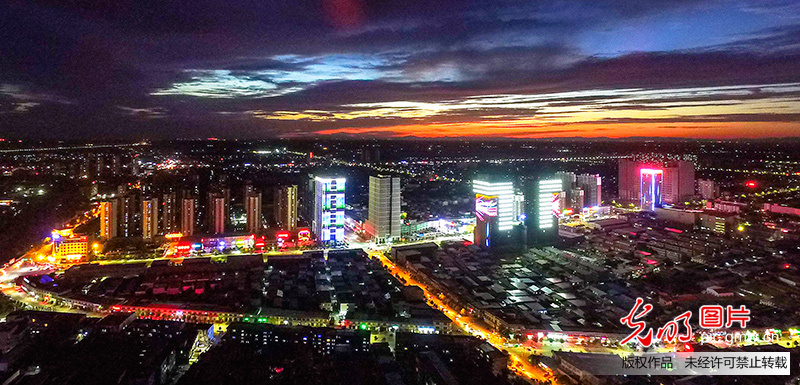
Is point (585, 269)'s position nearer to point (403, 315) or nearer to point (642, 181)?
point (403, 315)

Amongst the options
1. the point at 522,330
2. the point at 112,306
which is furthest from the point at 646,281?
the point at 112,306

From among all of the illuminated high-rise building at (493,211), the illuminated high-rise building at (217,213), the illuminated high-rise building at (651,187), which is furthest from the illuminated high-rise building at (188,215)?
the illuminated high-rise building at (651,187)

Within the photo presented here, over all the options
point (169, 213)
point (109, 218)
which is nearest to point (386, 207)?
point (169, 213)

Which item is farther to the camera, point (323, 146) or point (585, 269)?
point (323, 146)

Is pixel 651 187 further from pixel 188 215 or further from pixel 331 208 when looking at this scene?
pixel 188 215

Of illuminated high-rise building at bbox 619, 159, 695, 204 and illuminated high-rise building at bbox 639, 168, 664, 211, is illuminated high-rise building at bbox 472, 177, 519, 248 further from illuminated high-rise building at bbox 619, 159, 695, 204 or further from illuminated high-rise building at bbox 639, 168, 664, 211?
illuminated high-rise building at bbox 619, 159, 695, 204

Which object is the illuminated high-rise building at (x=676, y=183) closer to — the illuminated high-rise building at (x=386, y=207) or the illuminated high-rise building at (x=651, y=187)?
the illuminated high-rise building at (x=651, y=187)
